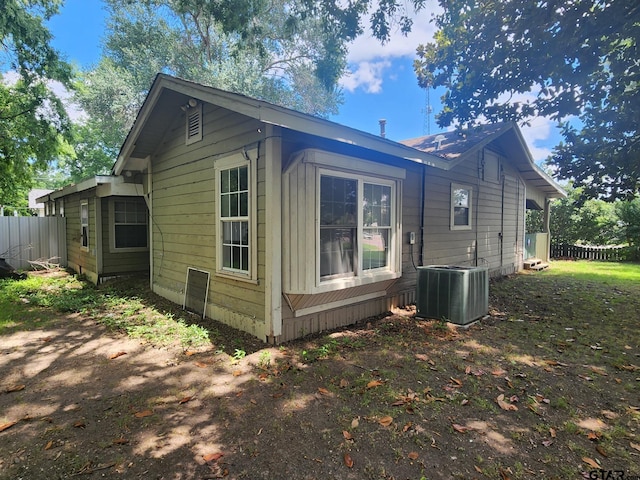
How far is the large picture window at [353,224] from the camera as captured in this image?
4.86 meters

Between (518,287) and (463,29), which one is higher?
(463,29)

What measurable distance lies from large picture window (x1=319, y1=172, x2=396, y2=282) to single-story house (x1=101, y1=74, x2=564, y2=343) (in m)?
0.02

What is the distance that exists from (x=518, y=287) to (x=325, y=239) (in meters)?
6.88

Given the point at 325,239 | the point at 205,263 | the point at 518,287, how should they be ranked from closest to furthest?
the point at 325,239 → the point at 205,263 → the point at 518,287

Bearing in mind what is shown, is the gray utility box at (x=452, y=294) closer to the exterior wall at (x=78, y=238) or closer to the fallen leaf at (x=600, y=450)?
the fallen leaf at (x=600, y=450)

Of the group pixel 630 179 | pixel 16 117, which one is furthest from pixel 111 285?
pixel 630 179

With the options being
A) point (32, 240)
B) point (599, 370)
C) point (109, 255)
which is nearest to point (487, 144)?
point (599, 370)

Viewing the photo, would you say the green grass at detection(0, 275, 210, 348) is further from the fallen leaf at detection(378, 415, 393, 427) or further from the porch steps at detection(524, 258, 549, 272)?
the porch steps at detection(524, 258, 549, 272)

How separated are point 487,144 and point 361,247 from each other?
5792mm

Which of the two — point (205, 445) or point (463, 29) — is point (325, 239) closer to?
point (205, 445)

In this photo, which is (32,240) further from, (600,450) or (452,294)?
(600,450)

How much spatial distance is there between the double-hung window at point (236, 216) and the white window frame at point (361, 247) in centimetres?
92

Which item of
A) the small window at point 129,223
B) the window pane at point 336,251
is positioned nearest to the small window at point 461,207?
the window pane at point 336,251

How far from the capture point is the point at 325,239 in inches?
192
